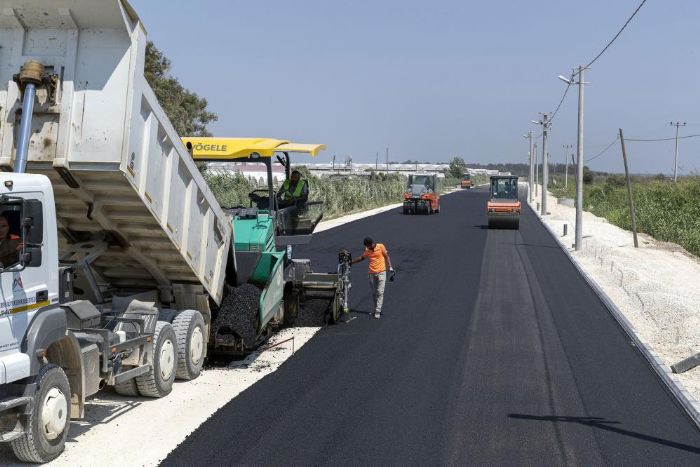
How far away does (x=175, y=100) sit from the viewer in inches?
1559

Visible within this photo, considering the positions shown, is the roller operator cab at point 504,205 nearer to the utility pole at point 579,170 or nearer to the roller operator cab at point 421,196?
the utility pole at point 579,170

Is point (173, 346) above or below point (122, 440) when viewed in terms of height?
above

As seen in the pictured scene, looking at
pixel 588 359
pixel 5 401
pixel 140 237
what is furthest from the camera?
pixel 588 359

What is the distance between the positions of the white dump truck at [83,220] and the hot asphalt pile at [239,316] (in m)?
0.69

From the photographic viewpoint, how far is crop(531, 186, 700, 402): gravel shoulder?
13266 millimetres

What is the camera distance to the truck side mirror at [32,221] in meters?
6.75

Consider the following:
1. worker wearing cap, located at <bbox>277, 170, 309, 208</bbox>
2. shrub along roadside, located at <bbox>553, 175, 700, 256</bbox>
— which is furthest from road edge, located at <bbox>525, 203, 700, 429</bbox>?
shrub along roadside, located at <bbox>553, 175, 700, 256</bbox>

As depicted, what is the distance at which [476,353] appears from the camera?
12.1 meters

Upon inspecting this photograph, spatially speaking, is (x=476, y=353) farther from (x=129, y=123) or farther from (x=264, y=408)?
(x=129, y=123)

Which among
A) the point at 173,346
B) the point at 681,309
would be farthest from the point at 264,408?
the point at 681,309

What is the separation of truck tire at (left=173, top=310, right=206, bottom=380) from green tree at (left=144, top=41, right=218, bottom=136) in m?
26.6

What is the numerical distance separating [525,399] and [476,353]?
2.42m

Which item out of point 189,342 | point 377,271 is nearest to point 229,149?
point 189,342

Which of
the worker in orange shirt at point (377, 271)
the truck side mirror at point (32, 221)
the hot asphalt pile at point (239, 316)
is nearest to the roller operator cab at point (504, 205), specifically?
the worker in orange shirt at point (377, 271)
